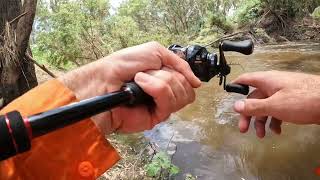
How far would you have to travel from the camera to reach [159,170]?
362 centimetres

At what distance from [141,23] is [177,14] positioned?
1.96m

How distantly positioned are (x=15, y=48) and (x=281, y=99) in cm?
283

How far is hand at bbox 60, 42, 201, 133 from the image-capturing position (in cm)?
128

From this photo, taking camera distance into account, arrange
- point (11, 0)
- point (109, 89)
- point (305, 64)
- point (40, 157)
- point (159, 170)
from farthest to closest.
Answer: point (305, 64), point (11, 0), point (159, 170), point (109, 89), point (40, 157)

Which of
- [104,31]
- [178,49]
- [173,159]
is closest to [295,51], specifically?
[104,31]

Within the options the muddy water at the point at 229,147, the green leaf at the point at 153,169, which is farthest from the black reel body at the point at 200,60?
the muddy water at the point at 229,147

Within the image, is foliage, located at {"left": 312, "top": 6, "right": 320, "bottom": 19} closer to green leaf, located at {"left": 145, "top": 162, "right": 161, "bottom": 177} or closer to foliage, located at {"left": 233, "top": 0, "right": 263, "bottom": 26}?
foliage, located at {"left": 233, "top": 0, "right": 263, "bottom": 26}

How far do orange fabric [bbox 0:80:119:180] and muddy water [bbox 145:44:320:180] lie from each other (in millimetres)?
2714

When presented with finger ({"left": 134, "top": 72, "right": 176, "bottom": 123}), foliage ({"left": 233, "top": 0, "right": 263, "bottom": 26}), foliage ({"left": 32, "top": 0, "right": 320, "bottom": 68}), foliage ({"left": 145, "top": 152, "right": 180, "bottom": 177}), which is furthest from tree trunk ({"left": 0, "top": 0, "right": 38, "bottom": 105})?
foliage ({"left": 233, "top": 0, "right": 263, "bottom": 26})

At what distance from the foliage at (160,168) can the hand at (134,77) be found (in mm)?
2170

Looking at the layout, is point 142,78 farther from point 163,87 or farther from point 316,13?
point 316,13

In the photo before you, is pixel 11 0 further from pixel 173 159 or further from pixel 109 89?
pixel 109 89

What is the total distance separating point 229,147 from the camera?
444cm

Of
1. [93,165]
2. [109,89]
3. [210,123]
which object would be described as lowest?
[210,123]
